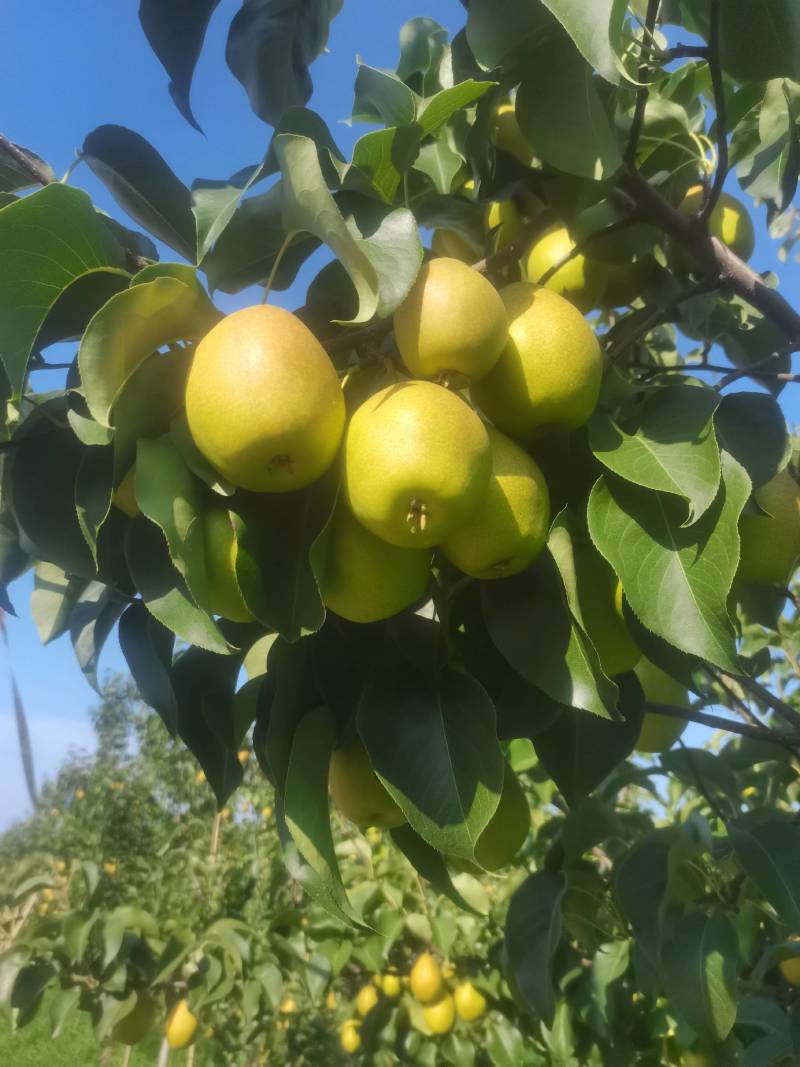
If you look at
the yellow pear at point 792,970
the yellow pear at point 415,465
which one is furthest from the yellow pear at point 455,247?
the yellow pear at point 792,970

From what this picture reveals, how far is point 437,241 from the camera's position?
947 millimetres

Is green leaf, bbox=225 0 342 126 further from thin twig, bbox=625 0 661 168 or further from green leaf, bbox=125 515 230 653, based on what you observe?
green leaf, bbox=125 515 230 653

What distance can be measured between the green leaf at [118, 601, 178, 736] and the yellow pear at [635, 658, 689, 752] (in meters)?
0.56

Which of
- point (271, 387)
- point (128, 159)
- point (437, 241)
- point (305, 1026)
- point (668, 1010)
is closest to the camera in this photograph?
point (271, 387)

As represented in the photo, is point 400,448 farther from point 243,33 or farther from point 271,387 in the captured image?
point 243,33

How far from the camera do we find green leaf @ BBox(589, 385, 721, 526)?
2.00 ft

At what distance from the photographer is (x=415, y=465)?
0.57m

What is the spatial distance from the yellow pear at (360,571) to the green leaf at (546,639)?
0.37 ft

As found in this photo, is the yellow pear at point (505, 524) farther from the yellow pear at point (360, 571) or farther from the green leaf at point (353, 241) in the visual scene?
the green leaf at point (353, 241)

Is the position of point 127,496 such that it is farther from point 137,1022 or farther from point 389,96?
point 137,1022

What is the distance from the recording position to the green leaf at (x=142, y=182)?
779 mm

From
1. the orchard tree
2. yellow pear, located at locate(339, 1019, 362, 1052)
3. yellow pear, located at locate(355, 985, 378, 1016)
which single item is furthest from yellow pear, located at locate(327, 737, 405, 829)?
yellow pear, located at locate(339, 1019, 362, 1052)

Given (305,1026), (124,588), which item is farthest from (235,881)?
(124,588)

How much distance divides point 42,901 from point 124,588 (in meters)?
3.53
